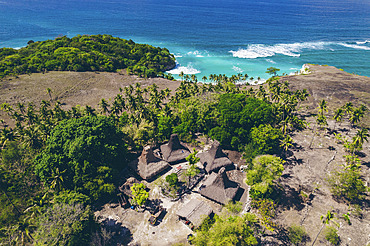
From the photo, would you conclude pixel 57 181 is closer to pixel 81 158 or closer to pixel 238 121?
pixel 81 158

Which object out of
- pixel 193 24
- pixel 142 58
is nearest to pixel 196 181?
pixel 142 58

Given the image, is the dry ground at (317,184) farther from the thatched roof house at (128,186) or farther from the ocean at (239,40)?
the ocean at (239,40)

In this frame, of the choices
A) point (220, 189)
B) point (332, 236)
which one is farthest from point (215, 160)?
point (332, 236)

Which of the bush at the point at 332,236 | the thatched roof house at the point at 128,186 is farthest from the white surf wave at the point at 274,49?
the bush at the point at 332,236

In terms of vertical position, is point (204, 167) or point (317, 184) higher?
point (204, 167)

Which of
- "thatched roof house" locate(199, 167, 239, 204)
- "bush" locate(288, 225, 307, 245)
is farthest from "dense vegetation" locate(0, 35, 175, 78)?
"bush" locate(288, 225, 307, 245)
